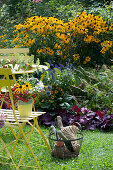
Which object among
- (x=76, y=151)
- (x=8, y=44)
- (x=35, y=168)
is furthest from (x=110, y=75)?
(x=8, y=44)

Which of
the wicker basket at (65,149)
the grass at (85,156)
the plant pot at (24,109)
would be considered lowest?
the grass at (85,156)

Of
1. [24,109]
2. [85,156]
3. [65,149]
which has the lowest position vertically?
[85,156]

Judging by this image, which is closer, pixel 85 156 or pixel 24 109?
pixel 24 109

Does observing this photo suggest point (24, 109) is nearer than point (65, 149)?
Yes

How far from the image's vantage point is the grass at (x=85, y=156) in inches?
141

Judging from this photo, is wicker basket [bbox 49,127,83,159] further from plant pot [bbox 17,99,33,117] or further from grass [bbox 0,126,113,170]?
plant pot [bbox 17,99,33,117]

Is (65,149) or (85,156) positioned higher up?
(65,149)

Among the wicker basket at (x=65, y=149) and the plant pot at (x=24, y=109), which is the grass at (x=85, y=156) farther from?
the plant pot at (x=24, y=109)

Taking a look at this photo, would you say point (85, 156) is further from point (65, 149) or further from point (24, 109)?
point (24, 109)

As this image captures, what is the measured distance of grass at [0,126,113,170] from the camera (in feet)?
11.7

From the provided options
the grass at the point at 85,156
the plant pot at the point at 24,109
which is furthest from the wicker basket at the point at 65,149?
the plant pot at the point at 24,109

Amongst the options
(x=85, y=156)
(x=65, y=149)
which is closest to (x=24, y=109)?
(x=65, y=149)

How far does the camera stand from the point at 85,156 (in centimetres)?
386

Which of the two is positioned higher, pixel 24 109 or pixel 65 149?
pixel 24 109
